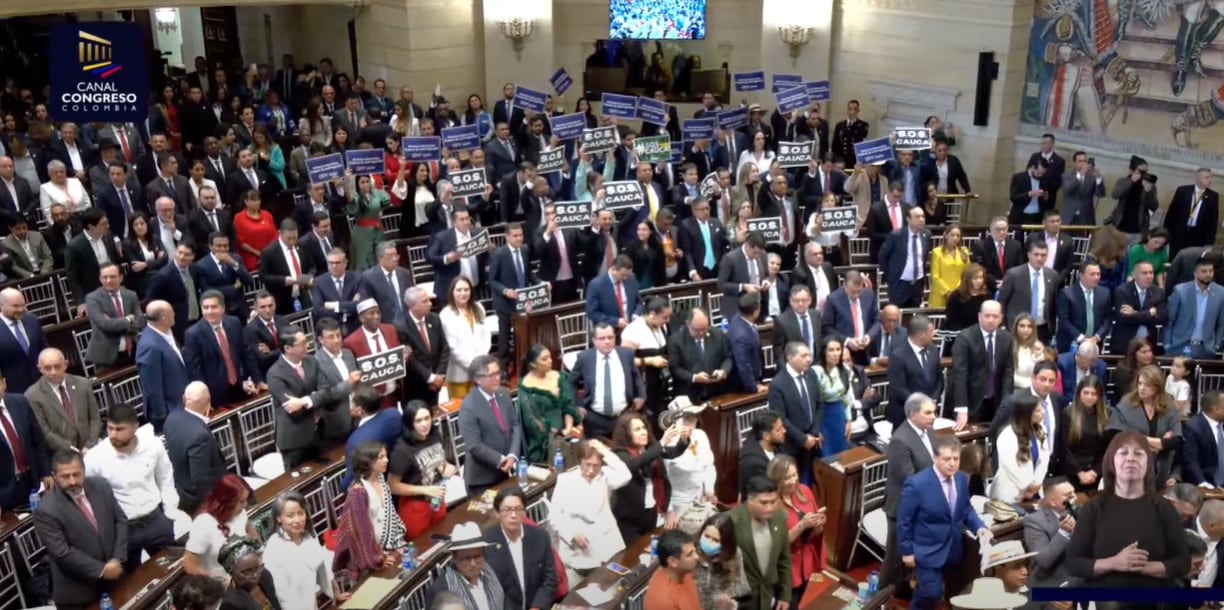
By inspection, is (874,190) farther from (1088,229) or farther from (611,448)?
(611,448)

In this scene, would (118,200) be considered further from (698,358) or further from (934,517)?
(934,517)

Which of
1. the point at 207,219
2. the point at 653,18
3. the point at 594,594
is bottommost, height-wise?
the point at 594,594

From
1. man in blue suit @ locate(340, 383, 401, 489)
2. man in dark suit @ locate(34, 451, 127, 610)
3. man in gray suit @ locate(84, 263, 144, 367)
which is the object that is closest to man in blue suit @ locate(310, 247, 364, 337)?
man in gray suit @ locate(84, 263, 144, 367)

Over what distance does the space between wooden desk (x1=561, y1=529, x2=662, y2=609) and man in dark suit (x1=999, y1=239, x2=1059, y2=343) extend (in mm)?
5432

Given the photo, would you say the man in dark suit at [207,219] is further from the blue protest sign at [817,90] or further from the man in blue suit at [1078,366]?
the blue protest sign at [817,90]

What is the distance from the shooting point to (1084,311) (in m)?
11.5

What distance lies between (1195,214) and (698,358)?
25.3 ft

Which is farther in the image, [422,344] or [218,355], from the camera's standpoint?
[422,344]

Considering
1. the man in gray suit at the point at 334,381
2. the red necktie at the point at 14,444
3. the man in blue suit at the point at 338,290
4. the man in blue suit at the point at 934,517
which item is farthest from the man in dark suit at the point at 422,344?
the man in blue suit at the point at 934,517

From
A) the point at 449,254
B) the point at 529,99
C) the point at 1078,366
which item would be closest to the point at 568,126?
the point at 529,99

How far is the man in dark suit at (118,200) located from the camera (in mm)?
12742

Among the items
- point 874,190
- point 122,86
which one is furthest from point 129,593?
point 874,190

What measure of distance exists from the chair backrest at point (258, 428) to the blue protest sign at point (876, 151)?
7.94 metres

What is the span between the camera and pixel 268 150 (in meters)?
15.2
